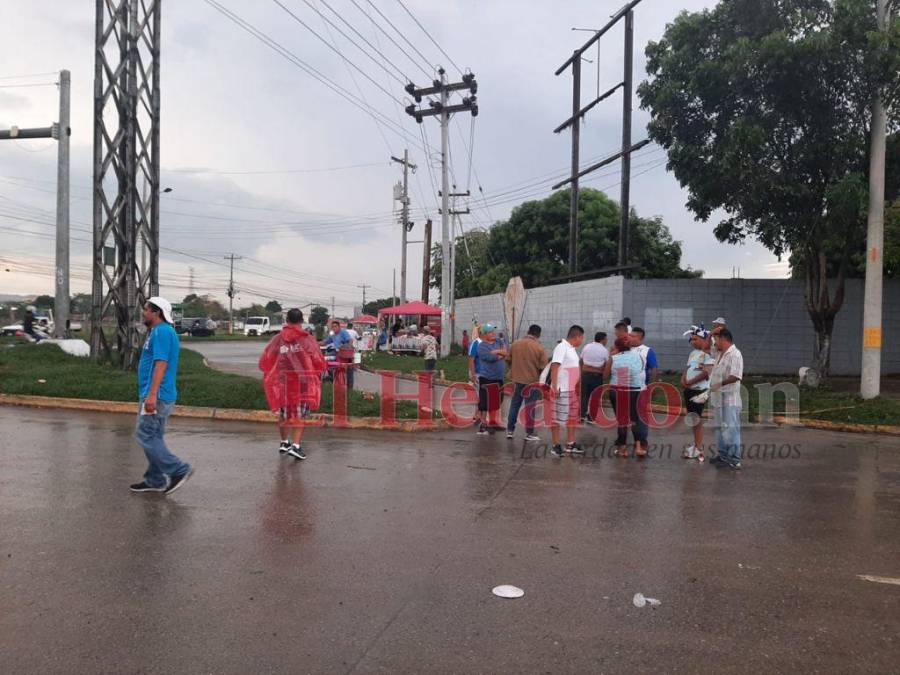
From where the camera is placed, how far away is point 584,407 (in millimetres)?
11602

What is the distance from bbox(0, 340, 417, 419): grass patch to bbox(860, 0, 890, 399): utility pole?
8.20m

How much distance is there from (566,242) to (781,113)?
73.9 feet

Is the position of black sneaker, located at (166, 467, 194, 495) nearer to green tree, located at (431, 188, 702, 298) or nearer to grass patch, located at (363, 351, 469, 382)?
grass patch, located at (363, 351, 469, 382)

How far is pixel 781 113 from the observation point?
13.9 metres

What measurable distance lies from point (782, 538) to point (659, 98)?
449 inches

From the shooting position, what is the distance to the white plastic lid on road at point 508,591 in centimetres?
413

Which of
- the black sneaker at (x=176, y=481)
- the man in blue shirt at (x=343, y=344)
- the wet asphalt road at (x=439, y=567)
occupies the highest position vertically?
the man in blue shirt at (x=343, y=344)

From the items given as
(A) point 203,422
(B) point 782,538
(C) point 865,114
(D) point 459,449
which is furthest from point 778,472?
(C) point 865,114

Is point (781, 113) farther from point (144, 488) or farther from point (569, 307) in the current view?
point (144, 488)

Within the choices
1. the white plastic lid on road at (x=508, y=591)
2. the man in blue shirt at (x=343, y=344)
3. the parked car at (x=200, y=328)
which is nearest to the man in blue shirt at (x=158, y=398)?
the white plastic lid on road at (x=508, y=591)

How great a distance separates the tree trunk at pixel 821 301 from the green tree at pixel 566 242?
1943 cm

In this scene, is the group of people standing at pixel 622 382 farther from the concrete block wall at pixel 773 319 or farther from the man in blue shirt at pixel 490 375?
the concrete block wall at pixel 773 319

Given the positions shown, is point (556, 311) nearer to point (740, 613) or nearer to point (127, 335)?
point (127, 335)

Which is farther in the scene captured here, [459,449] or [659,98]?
[659,98]
